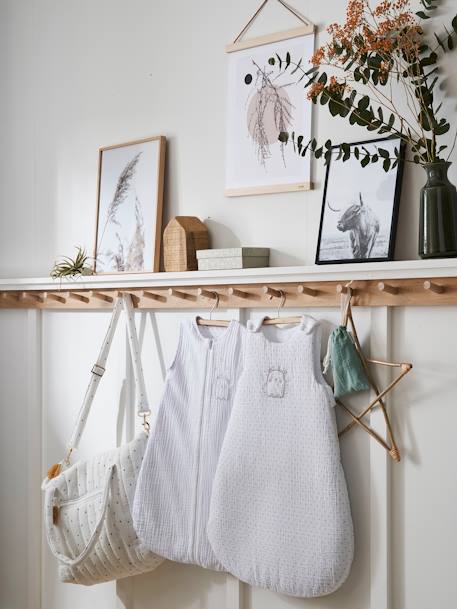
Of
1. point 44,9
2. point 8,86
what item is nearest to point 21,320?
point 8,86

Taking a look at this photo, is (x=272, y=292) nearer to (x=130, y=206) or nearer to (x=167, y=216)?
(x=167, y=216)

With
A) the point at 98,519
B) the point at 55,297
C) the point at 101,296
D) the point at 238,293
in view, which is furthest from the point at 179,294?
the point at 98,519

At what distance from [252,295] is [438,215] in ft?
1.78

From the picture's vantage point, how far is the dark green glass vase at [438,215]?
5.17 feet

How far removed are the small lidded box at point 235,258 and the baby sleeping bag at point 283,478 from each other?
0.15 metres

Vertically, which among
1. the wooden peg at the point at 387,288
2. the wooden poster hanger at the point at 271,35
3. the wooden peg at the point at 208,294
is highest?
the wooden poster hanger at the point at 271,35

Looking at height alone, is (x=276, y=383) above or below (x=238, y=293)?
below

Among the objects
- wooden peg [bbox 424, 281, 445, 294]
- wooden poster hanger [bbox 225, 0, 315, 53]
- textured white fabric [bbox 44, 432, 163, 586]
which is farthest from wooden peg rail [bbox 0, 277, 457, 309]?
wooden poster hanger [bbox 225, 0, 315, 53]

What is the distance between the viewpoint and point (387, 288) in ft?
5.50

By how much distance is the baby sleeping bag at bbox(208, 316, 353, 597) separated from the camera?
67.8 inches

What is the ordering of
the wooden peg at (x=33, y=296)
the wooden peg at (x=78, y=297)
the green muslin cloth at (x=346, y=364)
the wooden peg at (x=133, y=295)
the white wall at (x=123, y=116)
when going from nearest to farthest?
the green muslin cloth at (x=346, y=364), the white wall at (x=123, y=116), the wooden peg at (x=133, y=295), the wooden peg at (x=78, y=297), the wooden peg at (x=33, y=296)

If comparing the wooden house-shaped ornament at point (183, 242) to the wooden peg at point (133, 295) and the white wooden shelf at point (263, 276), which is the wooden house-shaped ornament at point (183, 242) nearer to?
the white wooden shelf at point (263, 276)

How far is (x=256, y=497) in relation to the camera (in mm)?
1841

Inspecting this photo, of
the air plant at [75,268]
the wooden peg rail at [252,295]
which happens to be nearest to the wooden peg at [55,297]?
the wooden peg rail at [252,295]
